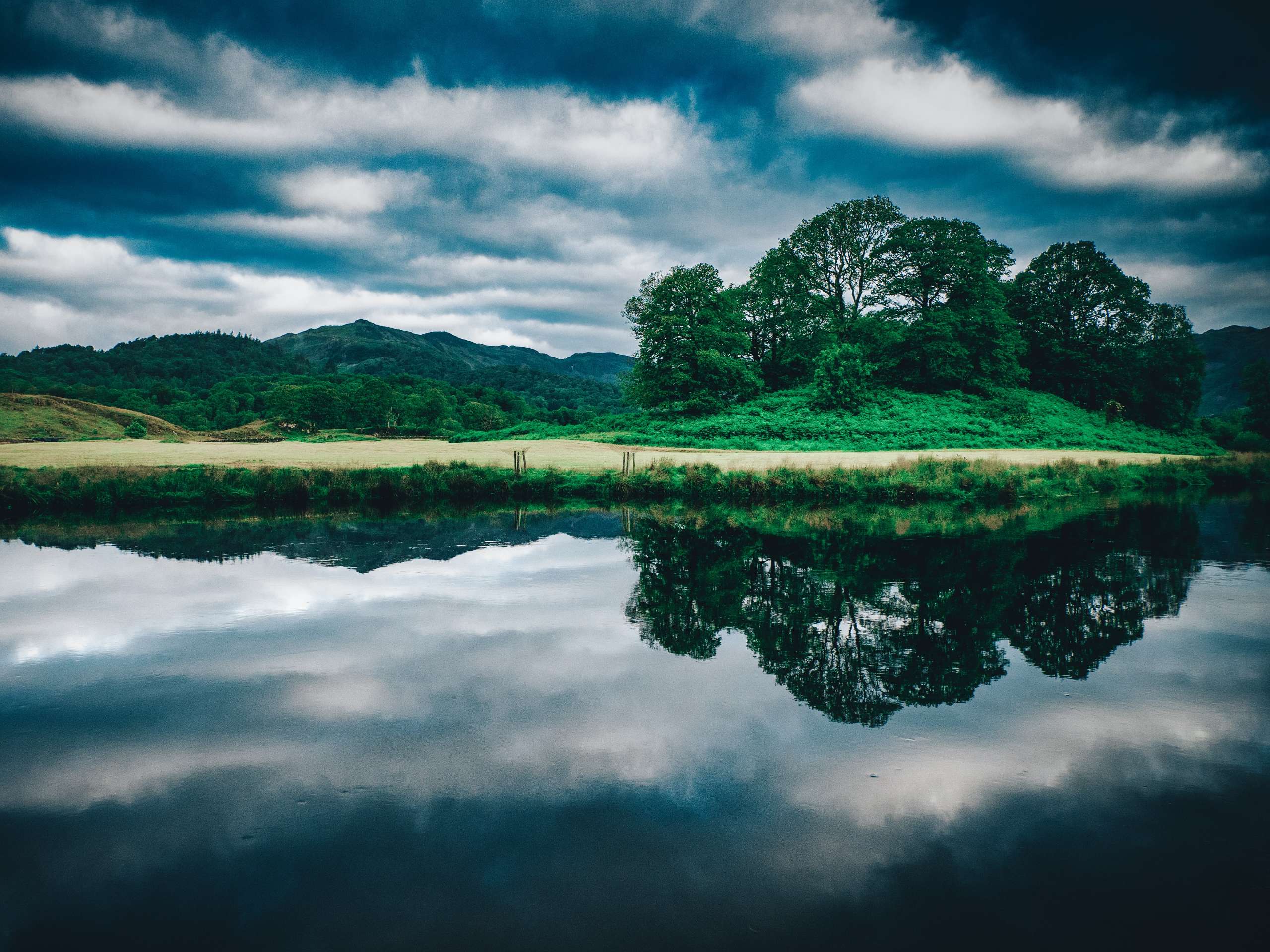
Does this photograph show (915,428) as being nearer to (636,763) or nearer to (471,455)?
(471,455)

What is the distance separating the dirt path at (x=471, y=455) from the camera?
31953 millimetres

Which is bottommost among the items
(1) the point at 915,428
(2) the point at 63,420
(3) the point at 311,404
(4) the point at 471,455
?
(4) the point at 471,455

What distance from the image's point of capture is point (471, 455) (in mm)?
37656

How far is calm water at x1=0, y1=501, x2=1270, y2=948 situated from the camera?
4086 mm

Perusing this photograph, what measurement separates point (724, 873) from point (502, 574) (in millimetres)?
9673

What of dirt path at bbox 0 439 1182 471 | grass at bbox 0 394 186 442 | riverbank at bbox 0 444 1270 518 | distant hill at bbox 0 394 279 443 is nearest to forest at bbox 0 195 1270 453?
dirt path at bbox 0 439 1182 471

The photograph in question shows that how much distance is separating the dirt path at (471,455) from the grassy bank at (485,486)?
8.10 feet

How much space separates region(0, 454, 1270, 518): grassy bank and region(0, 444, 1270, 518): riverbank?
4cm

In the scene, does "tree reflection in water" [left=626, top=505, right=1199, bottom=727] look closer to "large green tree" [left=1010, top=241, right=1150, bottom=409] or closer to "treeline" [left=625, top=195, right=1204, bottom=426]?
"treeline" [left=625, top=195, right=1204, bottom=426]

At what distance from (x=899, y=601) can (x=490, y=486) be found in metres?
18.3

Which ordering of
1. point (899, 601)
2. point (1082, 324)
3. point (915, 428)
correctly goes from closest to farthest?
point (899, 601) → point (915, 428) → point (1082, 324)

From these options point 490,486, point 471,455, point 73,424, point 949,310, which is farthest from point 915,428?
point 73,424

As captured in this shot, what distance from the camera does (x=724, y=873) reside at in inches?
172

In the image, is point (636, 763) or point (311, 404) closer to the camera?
point (636, 763)
